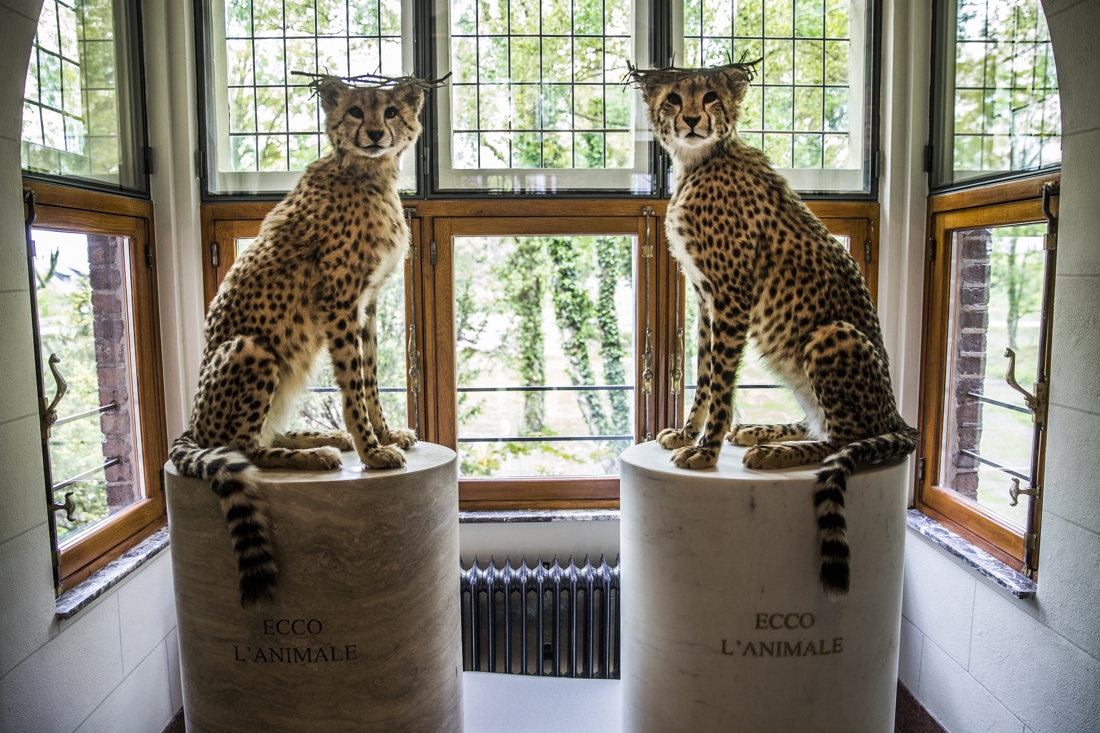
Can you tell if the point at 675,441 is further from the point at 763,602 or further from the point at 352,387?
the point at 352,387

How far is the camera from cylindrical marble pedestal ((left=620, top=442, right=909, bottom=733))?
188 cm

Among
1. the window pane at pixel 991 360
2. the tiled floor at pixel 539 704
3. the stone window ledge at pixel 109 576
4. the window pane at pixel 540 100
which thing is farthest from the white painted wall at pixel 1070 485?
the stone window ledge at pixel 109 576

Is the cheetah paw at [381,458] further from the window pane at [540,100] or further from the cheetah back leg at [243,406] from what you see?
the window pane at [540,100]

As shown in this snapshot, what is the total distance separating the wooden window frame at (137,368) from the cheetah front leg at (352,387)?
3.99 feet

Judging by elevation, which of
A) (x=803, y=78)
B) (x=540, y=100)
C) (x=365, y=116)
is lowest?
(x=365, y=116)

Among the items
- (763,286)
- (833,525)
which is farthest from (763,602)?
(763,286)

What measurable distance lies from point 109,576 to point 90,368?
0.75 m

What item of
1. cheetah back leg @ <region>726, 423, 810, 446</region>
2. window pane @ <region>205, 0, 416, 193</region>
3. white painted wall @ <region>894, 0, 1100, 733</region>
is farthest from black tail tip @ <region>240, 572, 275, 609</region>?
white painted wall @ <region>894, 0, 1100, 733</region>

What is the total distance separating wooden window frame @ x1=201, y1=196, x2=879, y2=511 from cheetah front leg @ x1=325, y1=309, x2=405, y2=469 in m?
1.19

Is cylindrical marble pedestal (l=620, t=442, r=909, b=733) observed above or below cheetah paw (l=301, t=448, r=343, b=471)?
below

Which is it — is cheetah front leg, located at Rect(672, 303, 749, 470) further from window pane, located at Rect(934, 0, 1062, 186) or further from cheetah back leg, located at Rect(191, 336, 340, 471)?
window pane, located at Rect(934, 0, 1062, 186)

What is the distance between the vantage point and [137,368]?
2.99 m

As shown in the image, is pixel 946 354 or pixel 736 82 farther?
pixel 946 354

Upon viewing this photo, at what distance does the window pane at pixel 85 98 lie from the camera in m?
2.49
